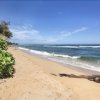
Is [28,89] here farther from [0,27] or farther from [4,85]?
[0,27]

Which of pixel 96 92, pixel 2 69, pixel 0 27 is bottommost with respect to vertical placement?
pixel 96 92

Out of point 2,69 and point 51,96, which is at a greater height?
point 2,69

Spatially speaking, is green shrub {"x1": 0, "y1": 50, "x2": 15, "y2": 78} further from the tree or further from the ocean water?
the tree

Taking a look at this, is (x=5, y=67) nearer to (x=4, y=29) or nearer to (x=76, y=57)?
(x=76, y=57)

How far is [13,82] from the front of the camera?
25.0 ft

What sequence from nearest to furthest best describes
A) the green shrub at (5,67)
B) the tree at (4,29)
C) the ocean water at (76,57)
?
the green shrub at (5,67)
the ocean water at (76,57)
the tree at (4,29)

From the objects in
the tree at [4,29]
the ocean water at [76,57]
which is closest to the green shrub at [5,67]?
the ocean water at [76,57]

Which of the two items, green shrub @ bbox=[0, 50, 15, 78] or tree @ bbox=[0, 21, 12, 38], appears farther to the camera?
tree @ bbox=[0, 21, 12, 38]

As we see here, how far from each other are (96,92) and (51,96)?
2202mm

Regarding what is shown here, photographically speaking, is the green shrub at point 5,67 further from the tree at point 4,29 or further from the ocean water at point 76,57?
the tree at point 4,29

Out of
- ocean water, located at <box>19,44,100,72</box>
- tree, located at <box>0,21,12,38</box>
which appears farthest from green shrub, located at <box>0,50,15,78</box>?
tree, located at <box>0,21,12,38</box>

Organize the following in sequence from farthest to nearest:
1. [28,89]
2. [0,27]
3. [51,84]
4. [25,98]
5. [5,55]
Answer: [0,27]
[5,55]
[51,84]
[28,89]
[25,98]

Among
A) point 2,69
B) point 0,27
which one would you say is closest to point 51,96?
point 2,69

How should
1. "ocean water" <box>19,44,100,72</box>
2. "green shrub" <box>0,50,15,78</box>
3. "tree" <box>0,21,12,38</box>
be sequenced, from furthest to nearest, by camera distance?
"tree" <box>0,21,12,38</box>
"ocean water" <box>19,44,100,72</box>
"green shrub" <box>0,50,15,78</box>
